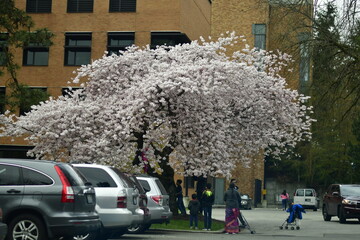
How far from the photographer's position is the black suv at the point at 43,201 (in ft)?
40.6

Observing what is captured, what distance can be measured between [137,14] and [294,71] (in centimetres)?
2587

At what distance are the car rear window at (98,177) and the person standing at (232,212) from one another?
912 centimetres

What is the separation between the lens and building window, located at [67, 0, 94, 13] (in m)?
47.4

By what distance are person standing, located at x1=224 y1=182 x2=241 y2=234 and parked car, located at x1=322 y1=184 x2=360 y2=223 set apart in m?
7.90

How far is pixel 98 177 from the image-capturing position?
15.4 m

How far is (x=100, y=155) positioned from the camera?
92.2 ft

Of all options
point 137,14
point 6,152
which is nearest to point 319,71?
point 137,14

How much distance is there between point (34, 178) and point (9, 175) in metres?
0.49

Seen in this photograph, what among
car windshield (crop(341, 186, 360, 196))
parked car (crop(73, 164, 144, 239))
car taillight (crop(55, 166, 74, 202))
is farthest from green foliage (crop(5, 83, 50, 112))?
car taillight (crop(55, 166, 74, 202))

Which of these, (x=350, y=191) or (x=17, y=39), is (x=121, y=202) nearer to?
(x=17, y=39)

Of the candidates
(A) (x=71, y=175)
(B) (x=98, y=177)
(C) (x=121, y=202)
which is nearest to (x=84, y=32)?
(B) (x=98, y=177)

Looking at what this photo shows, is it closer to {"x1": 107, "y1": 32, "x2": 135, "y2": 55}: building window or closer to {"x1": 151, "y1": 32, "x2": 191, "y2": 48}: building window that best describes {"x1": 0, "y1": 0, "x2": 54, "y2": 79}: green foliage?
{"x1": 107, "y1": 32, "x2": 135, "y2": 55}: building window

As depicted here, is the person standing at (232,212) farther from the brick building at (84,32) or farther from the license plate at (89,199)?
the brick building at (84,32)

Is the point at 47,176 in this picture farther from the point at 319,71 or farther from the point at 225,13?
the point at 225,13
